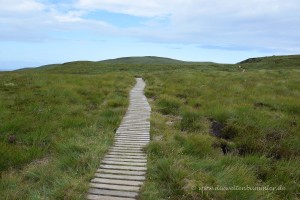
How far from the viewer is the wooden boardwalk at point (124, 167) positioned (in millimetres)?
6250

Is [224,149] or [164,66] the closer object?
[224,149]

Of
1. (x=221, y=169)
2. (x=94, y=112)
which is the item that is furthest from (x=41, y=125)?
(x=221, y=169)

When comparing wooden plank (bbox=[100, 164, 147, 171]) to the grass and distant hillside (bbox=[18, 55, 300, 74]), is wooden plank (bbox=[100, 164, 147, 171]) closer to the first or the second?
the grass

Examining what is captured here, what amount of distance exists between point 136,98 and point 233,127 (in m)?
6.62

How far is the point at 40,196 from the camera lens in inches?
238

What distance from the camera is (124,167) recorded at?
24.0 ft

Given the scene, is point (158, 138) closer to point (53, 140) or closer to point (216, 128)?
point (216, 128)

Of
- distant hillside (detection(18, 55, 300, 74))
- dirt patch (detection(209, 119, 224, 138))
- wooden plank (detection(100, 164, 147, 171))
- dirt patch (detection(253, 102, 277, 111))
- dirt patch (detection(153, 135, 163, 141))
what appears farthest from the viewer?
distant hillside (detection(18, 55, 300, 74))

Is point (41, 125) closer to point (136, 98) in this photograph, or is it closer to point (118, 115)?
point (118, 115)

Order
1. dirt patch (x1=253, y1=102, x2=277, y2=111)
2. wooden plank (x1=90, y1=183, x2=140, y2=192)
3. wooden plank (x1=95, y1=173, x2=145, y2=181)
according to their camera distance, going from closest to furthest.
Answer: wooden plank (x1=90, y1=183, x2=140, y2=192)
wooden plank (x1=95, y1=173, x2=145, y2=181)
dirt patch (x1=253, y1=102, x2=277, y2=111)

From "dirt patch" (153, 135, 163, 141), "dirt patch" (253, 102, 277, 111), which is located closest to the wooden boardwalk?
"dirt patch" (153, 135, 163, 141)

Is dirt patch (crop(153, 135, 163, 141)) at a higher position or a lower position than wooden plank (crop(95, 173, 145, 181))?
higher

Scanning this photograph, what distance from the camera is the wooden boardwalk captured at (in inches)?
246

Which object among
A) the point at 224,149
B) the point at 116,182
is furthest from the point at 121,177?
the point at 224,149
